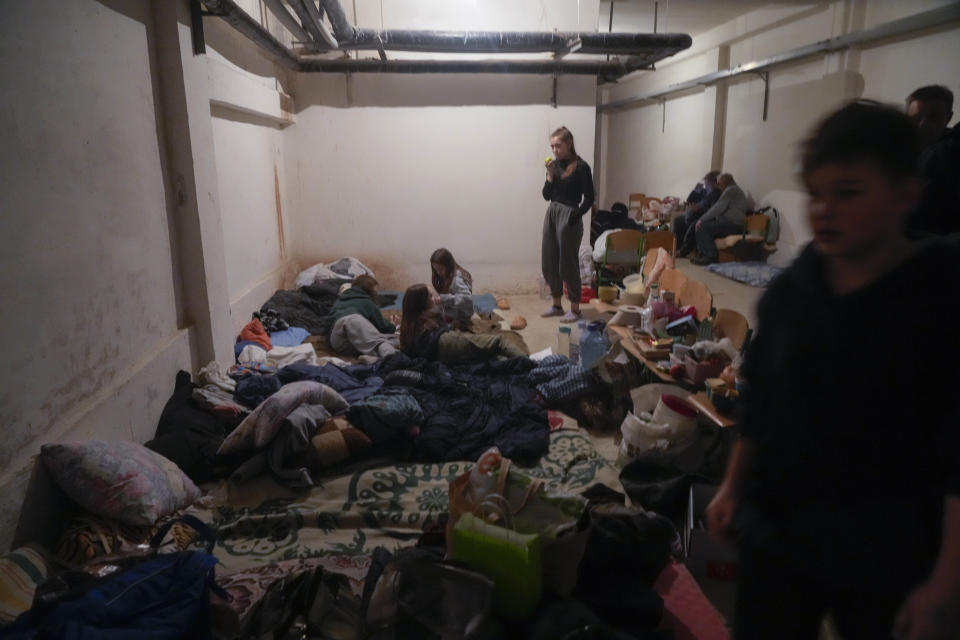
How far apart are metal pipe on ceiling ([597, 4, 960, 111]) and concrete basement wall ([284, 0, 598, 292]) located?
7.75 ft

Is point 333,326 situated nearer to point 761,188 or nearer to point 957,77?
point 957,77

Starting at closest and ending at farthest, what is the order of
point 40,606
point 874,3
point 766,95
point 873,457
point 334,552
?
point 873,457 → point 40,606 → point 334,552 → point 874,3 → point 766,95

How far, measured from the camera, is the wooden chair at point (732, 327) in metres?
2.85

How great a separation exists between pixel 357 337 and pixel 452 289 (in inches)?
36.7

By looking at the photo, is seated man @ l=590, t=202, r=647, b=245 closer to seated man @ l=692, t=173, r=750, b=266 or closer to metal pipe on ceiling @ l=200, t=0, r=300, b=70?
seated man @ l=692, t=173, r=750, b=266

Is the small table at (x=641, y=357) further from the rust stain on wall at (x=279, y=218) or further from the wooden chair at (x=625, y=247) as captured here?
the rust stain on wall at (x=279, y=218)

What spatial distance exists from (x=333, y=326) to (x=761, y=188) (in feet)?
20.0

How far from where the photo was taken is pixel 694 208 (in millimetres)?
8547

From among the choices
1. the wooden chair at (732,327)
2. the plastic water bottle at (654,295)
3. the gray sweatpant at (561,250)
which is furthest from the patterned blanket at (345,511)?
the gray sweatpant at (561,250)

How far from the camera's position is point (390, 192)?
662 centimetres

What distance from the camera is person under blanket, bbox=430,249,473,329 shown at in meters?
4.72

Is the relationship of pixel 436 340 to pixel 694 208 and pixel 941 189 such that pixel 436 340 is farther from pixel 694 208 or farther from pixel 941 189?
pixel 694 208

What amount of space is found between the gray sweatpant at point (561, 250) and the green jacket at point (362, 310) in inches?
62.3

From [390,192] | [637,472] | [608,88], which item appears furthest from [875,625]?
[608,88]
